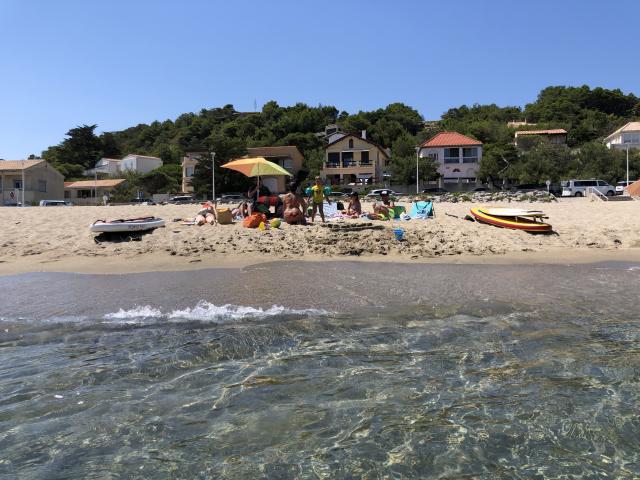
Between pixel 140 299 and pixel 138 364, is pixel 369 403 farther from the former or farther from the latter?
pixel 140 299

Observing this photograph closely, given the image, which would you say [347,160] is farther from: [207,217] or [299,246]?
[299,246]

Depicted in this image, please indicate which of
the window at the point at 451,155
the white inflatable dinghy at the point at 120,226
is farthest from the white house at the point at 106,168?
the white inflatable dinghy at the point at 120,226

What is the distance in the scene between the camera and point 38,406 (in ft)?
12.3

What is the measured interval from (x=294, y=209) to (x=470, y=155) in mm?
55220

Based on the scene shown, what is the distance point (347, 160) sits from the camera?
224 feet

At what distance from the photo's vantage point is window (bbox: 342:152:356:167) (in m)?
67.9

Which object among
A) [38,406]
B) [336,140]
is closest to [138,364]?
[38,406]

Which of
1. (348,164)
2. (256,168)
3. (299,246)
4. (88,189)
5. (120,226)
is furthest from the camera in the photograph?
(88,189)

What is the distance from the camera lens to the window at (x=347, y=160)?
6788 centimetres

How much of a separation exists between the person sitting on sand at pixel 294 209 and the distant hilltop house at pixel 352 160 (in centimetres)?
5339

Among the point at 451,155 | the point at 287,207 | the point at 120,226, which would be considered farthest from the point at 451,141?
the point at 120,226

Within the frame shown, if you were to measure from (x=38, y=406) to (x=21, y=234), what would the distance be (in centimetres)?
1139

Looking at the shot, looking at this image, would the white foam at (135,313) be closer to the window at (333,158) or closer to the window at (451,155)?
the window at (451,155)

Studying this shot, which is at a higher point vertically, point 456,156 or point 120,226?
point 456,156
